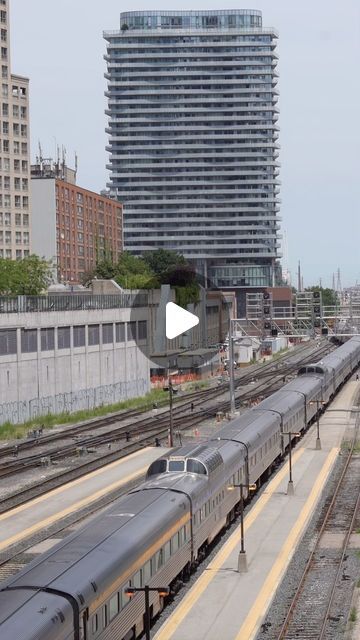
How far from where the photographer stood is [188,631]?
25.1 m

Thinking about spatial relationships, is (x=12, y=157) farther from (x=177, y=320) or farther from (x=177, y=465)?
(x=177, y=465)

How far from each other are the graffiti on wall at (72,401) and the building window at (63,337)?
3602 millimetres

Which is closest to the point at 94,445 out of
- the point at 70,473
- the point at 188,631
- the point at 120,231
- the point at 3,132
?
the point at 70,473

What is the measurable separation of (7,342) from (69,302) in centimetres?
1178

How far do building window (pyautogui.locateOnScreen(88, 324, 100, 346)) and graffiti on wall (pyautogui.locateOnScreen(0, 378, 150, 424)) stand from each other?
12.3 feet

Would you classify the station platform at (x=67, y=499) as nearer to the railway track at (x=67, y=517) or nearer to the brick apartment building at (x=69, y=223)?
the railway track at (x=67, y=517)

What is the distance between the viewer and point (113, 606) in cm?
2105

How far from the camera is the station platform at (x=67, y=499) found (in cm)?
3794

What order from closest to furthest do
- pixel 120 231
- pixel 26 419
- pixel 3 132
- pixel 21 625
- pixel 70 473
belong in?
pixel 21 625 → pixel 70 473 → pixel 26 419 → pixel 3 132 → pixel 120 231

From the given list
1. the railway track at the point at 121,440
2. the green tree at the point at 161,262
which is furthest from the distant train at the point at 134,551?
the green tree at the point at 161,262

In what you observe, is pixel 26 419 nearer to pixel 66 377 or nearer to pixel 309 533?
pixel 66 377

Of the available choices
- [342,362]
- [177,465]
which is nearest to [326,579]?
[177,465]

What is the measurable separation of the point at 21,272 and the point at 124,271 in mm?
56713

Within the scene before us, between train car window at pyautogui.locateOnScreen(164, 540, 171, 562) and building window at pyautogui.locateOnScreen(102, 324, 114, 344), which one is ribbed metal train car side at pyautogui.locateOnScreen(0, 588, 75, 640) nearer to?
train car window at pyautogui.locateOnScreen(164, 540, 171, 562)
